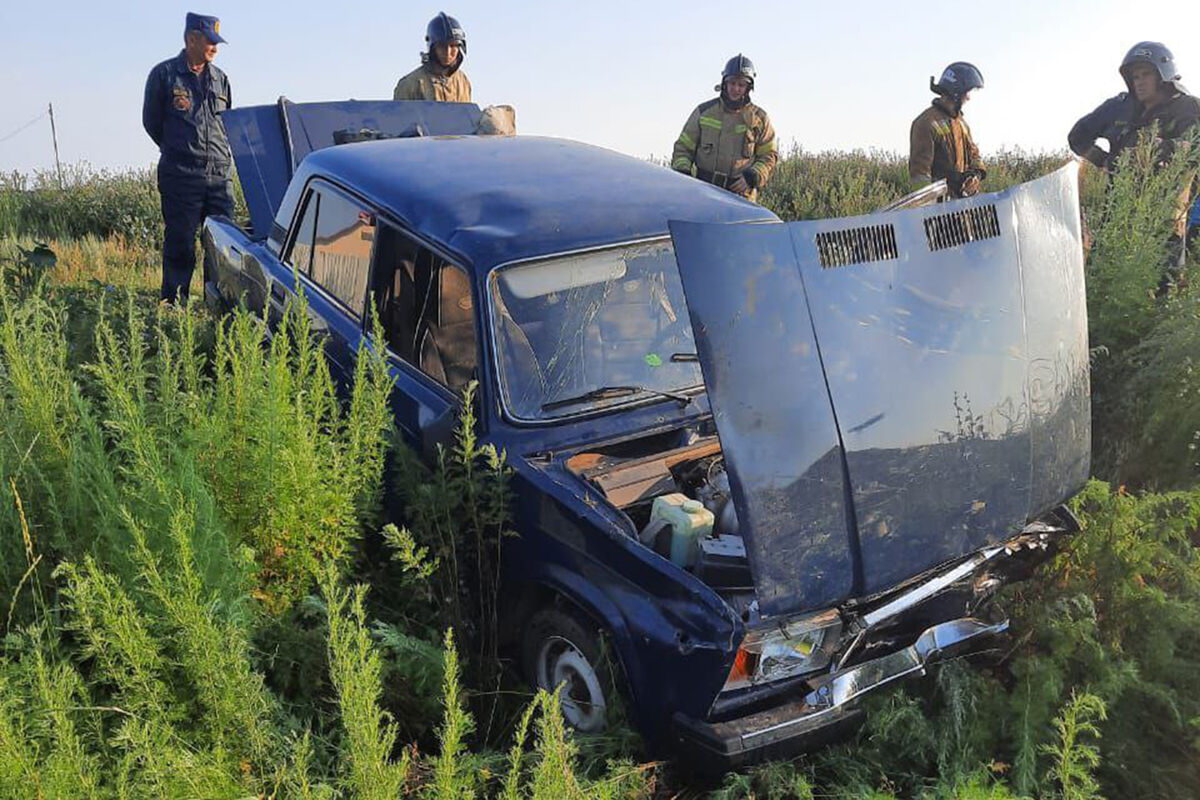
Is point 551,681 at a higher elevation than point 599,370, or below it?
below

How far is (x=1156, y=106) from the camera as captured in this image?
8.05m

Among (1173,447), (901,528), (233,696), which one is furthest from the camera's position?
(1173,447)

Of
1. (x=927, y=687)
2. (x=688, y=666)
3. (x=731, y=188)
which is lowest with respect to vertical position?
(x=927, y=687)

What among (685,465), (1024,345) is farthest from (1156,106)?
(685,465)

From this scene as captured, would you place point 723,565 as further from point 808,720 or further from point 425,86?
point 425,86

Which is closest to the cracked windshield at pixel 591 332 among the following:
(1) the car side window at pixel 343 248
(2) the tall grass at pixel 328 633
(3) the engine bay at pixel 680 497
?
(3) the engine bay at pixel 680 497

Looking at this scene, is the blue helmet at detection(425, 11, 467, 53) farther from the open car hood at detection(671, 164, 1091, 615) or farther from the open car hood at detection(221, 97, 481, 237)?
the open car hood at detection(671, 164, 1091, 615)

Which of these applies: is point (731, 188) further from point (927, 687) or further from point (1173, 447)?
point (927, 687)

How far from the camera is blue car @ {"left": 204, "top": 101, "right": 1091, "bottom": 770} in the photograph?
3.12 meters

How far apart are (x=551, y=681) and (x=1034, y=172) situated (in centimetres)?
1330

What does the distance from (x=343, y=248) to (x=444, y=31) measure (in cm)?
411

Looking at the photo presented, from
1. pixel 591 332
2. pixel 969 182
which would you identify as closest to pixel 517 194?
pixel 591 332

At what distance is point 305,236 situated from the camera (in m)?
5.35

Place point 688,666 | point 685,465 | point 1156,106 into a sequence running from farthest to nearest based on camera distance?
point 1156,106 → point 685,465 → point 688,666
